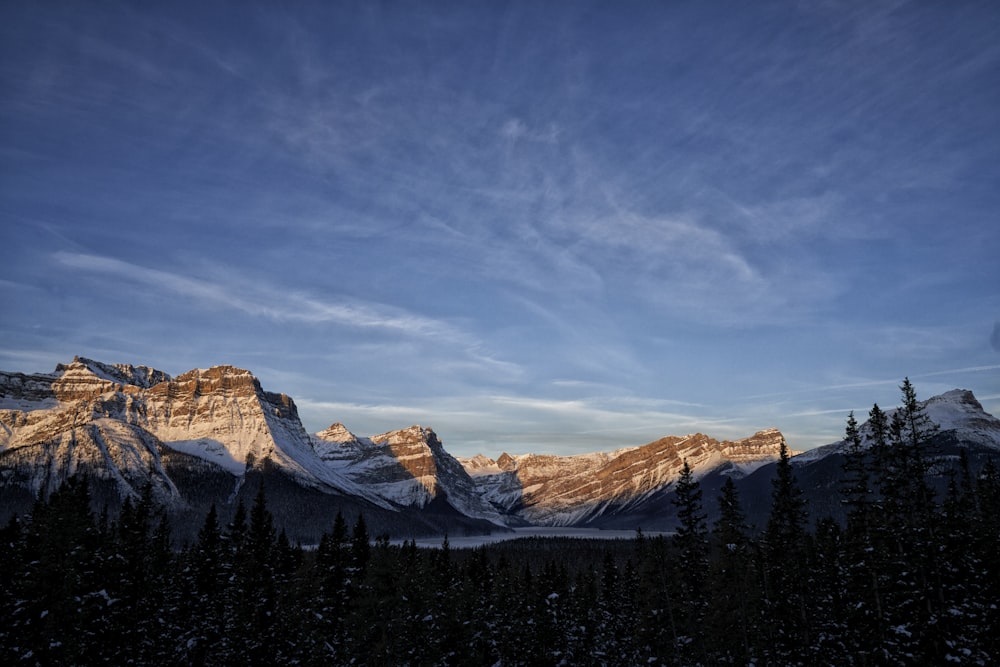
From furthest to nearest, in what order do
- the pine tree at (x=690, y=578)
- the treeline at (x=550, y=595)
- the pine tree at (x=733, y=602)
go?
the pine tree at (x=690, y=578)
the pine tree at (x=733, y=602)
the treeline at (x=550, y=595)

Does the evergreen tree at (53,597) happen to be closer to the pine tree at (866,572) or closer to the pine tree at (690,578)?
the pine tree at (690,578)

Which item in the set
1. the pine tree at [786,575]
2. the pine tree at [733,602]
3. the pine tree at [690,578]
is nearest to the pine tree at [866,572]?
the pine tree at [786,575]

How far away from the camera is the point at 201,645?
178 feet

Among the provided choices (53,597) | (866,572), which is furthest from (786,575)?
(53,597)

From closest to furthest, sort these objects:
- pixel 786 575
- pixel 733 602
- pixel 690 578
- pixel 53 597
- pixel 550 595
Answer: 1. pixel 53 597
2. pixel 733 602
3. pixel 786 575
4. pixel 690 578
5. pixel 550 595

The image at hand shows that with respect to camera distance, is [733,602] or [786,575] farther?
[786,575]

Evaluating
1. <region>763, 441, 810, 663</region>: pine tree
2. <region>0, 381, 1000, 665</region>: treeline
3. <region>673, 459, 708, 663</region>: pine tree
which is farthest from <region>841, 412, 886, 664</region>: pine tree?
<region>673, 459, 708, 663</region>: pine tree

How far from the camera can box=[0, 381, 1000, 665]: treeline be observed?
36.4 meters

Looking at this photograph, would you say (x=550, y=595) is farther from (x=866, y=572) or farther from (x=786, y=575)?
(x=866, y=572)

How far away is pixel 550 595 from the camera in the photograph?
63.4 metres

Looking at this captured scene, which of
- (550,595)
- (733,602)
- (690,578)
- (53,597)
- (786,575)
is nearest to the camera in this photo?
(53,597)

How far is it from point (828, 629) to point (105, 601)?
48476mm

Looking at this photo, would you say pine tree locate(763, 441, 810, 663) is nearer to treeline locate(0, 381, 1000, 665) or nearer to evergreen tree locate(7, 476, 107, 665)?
treeline locate(0, 381, 1000, 665)

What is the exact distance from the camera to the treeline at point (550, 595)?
3641 cm
